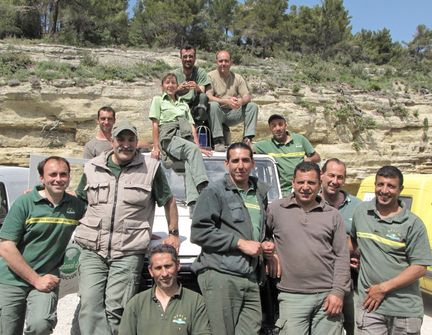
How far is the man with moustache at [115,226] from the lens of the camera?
129 inches

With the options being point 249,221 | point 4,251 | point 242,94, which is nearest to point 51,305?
point 4,251

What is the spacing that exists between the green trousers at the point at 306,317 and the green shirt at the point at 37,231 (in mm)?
1720

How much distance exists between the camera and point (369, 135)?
54.3 ft

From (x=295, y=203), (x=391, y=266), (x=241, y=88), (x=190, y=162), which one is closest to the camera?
(x=391, y=266)

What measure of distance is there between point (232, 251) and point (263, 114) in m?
12.2

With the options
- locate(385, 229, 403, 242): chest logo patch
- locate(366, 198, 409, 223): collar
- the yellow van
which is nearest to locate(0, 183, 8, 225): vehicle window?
locate(366, 198, 409, 223): collar

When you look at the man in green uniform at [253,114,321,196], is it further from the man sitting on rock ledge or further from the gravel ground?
the gravel ground

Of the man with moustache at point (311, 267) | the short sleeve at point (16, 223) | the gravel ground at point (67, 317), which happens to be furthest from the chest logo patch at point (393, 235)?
the gravel ground at point (67, 317)

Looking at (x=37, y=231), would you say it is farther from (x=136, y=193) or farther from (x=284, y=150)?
(x=284, y=150)

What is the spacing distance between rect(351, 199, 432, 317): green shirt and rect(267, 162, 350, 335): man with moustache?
0.24m

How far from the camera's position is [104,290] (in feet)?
11.0

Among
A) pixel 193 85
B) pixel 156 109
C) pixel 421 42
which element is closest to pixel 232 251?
pixel 156 109

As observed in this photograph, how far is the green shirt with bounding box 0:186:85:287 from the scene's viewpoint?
344 centimetres

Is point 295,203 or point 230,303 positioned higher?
point 295,203
